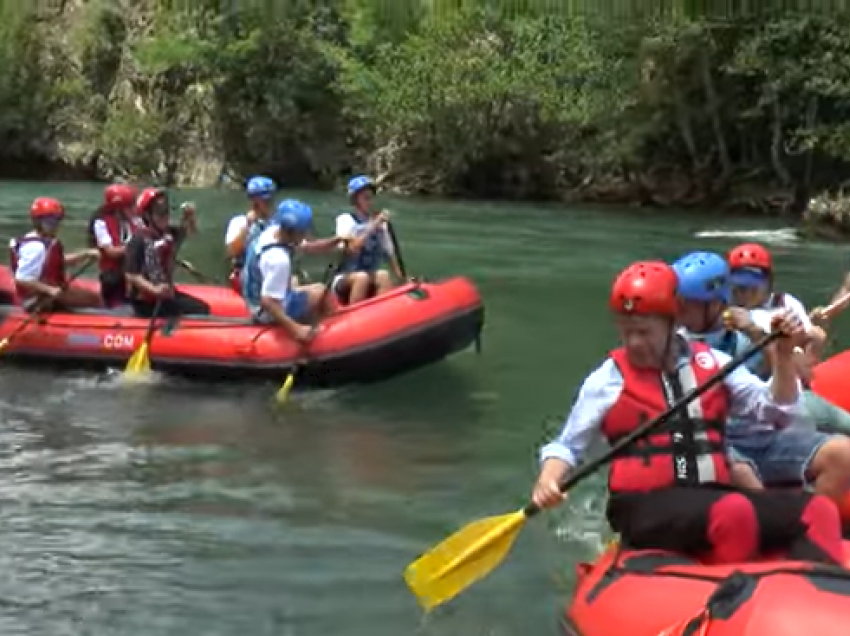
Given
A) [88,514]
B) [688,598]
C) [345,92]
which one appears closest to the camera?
[688,598]

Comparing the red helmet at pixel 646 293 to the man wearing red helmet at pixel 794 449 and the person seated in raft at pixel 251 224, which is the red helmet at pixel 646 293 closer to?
the man wearing red helmet at pixel 794 449

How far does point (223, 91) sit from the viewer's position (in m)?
35.8

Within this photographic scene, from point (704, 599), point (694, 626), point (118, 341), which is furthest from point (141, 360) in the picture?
point (694, 626)

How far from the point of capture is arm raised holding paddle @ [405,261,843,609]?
4.09 m

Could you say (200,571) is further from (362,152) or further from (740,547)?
(362,152)

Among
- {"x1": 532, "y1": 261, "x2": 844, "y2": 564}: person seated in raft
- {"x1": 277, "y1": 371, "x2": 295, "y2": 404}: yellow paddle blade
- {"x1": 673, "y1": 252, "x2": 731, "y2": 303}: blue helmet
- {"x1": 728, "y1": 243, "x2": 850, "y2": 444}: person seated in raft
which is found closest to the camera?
{"x1": 532, "y1": 261, "x2": 844, "y2": 564}: person seated in raft

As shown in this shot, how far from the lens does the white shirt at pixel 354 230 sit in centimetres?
938

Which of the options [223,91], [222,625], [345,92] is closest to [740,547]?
[222,625]

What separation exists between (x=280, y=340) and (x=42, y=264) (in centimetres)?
174

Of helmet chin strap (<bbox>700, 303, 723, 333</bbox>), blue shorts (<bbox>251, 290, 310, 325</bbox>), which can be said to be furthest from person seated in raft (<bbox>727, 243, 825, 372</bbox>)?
blue shorts (<bbox>251, 290, 310, 325</bbox>)

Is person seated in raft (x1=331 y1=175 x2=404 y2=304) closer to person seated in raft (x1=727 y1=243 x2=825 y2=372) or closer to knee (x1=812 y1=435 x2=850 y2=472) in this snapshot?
person seated in raft (x1=727 y1=243 x2=825 y2=372)

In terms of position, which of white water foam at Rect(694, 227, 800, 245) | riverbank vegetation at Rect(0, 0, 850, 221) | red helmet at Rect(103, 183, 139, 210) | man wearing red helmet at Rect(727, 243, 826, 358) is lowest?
white water foam at Rect(694, 227, 800, 245)

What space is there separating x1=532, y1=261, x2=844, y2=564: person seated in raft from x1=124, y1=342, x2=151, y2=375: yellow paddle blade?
5.08m

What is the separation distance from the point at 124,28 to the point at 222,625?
35066 mm
